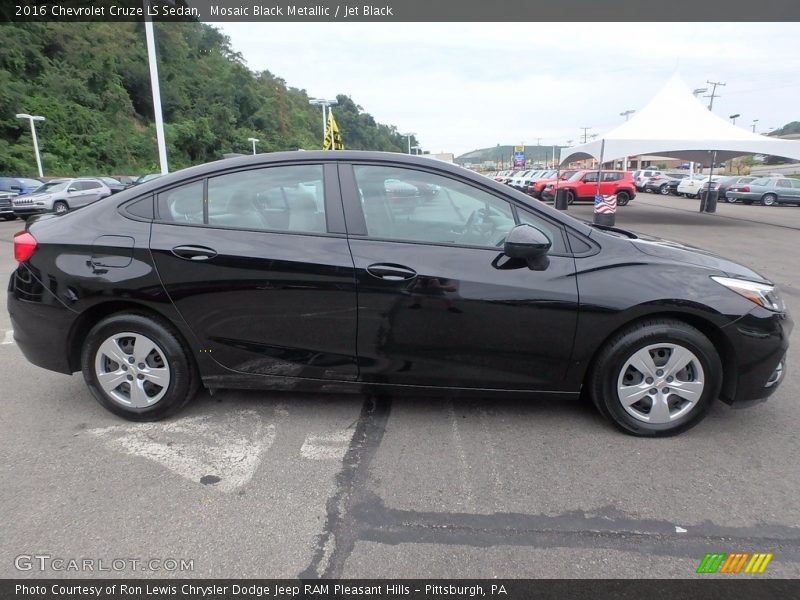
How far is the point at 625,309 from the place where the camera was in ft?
9.61

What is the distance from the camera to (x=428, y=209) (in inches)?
123

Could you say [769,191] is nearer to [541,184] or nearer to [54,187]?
[541,184]

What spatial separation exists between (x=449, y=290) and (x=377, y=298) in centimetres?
40

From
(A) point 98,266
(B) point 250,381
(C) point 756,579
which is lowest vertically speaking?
(C) point 756,579

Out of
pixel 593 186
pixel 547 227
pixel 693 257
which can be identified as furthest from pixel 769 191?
pixel 547 227

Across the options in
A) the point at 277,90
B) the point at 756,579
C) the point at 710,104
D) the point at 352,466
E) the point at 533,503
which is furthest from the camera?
the point at 277,90

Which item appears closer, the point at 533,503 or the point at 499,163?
the point at 533,503

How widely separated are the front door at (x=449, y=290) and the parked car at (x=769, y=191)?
2963 cm

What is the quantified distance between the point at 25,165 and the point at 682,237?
3211 centimetres

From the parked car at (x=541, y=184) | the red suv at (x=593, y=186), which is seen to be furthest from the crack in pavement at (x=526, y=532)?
the parked car at (x=541, y=184)

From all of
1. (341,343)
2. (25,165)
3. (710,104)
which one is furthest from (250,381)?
(710,104)

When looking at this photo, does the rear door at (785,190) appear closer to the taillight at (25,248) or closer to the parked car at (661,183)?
the parked car at (661,183)

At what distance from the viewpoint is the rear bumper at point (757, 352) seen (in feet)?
9.73

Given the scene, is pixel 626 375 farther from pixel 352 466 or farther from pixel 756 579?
pixel 352 466
